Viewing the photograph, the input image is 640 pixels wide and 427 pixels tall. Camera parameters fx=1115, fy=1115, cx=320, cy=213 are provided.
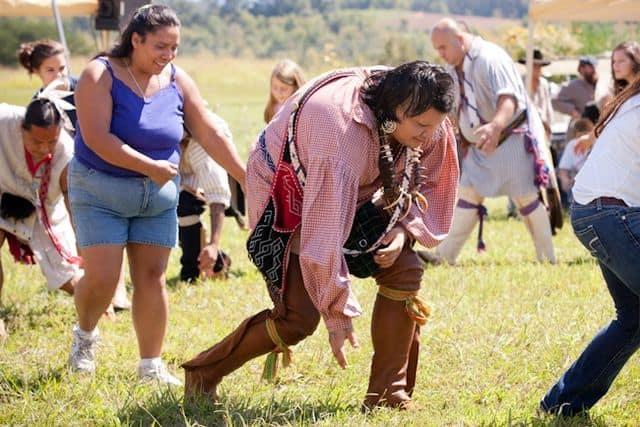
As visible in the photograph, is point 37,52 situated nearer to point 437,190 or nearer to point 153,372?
point 153,372

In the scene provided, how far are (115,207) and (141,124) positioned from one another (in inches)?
15.8

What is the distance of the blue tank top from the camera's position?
492cm

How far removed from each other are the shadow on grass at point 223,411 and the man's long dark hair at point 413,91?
4.08 ft

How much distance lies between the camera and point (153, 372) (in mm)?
5199

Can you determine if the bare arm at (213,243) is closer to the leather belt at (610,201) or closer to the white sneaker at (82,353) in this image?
the white sneaker at (82,353)

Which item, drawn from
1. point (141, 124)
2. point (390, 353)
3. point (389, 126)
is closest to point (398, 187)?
point (389, 126)

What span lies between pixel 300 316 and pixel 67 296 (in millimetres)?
3463

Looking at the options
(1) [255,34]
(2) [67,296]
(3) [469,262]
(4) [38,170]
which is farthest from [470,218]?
(1) [255,34]

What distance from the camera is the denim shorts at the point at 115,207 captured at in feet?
16.4

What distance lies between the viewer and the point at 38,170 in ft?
20.7

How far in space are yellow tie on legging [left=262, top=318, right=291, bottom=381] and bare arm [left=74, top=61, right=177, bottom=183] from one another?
0.93m

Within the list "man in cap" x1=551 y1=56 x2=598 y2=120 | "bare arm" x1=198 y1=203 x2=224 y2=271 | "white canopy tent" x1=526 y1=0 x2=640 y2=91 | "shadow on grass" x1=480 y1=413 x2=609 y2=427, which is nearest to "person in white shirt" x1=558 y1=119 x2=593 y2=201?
"white canopy tent" x1=526 y1=0 x2=640 y2=91

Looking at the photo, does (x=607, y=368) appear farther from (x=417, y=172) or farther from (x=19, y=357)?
(x=19, y=357)

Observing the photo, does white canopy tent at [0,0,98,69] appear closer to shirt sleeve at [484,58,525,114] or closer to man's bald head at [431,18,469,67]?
man's bald head at [431,18,469,67]
